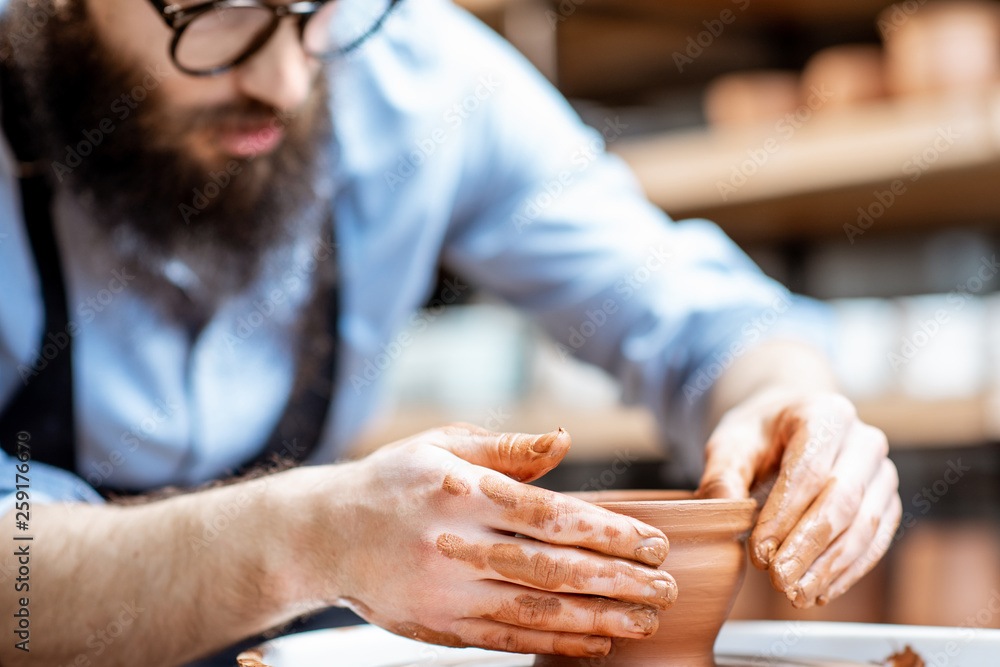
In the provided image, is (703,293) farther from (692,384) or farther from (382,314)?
(382,314)

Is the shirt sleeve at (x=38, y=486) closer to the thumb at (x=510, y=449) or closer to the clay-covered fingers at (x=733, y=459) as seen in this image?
the thumb at (x=510, y=449)

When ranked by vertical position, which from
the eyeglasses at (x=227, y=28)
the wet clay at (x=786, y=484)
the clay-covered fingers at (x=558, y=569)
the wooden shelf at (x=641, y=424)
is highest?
the eyeglasses at (x=227, y=28)

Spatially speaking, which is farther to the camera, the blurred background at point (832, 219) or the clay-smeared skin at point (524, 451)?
the blurred background at point (832, 219)

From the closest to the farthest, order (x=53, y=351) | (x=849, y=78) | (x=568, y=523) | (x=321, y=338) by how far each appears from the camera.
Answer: (x=568, y=523), (x=53, y=351), (x=321, y=338), (x=849, y=78)

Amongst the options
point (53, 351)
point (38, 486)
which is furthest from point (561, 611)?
point (53, 351)

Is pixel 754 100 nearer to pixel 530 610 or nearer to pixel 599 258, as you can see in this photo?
pixel 599 258

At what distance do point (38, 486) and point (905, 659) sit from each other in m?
0.64

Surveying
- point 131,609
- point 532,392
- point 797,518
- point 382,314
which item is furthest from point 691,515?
point 532,392

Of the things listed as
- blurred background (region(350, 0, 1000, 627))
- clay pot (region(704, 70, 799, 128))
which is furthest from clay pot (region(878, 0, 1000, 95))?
clay pot (region(704, 70, 799, 128))

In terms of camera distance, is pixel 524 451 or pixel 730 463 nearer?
pixel 524 451

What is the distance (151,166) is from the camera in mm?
826

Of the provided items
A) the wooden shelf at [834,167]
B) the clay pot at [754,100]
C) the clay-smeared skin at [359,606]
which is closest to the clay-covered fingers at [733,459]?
the clay-smeared skin at [359,606]

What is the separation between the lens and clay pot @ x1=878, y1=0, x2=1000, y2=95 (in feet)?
4.44

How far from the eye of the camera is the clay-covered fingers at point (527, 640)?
1.72ft
